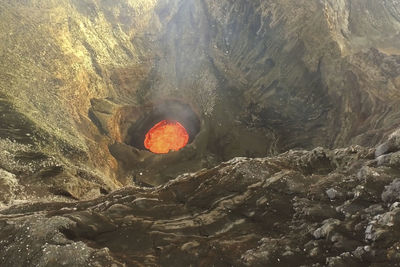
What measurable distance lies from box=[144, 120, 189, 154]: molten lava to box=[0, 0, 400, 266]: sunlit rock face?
1.15 metres

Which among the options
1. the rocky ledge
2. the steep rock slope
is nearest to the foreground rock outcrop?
the steep rock slope

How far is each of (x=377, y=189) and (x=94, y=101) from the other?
1537 inches

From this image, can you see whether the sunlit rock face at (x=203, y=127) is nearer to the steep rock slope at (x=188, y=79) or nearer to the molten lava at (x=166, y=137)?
the steep rock slope at (x=188, y=79)

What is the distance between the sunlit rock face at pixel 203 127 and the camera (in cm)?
1195

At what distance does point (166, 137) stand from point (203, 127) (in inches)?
225

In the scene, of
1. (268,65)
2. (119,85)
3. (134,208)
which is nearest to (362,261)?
(134,208)

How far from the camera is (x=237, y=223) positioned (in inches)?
531

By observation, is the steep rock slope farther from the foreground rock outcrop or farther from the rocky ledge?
the rocky ledge

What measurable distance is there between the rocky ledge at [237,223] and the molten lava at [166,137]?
2804 centimetres

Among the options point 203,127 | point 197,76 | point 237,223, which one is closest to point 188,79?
point 197,76

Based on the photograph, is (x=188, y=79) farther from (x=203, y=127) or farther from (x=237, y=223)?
(x=237, y=223)

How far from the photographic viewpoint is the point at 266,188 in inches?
599

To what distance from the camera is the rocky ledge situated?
10617 millimetres

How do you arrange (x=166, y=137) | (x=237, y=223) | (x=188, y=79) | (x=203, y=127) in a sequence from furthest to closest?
(x=188, y=79)
(x=166, y=137)
(x=203, y=127)
(x=237, y=223)
